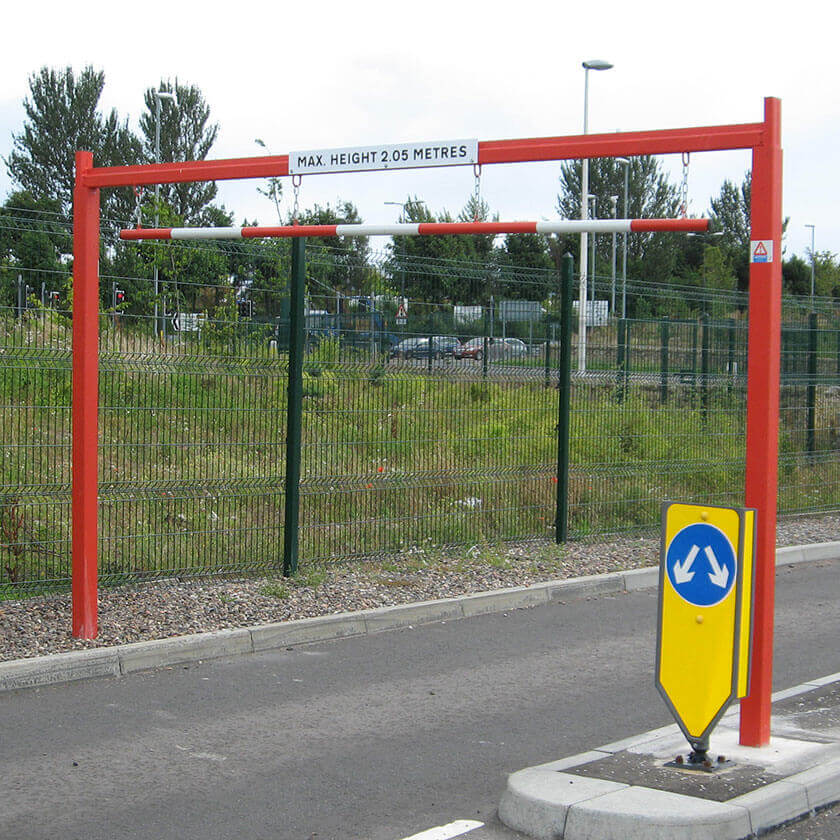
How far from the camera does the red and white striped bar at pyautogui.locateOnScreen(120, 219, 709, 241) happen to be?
6.77 meters

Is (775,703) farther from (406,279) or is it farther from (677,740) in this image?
(406,279)

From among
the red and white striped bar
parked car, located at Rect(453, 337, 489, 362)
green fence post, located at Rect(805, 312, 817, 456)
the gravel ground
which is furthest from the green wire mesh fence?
green fence post, located at Rect(805, 312, 817, 456)

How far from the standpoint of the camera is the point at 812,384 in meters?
15.6

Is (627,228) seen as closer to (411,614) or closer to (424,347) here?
(411,614)

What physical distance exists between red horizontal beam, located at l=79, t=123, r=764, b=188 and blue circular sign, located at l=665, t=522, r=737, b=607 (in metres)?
1.85

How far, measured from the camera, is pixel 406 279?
10688mm

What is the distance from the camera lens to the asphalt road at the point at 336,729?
4918mm

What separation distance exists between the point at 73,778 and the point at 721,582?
313 centimetres

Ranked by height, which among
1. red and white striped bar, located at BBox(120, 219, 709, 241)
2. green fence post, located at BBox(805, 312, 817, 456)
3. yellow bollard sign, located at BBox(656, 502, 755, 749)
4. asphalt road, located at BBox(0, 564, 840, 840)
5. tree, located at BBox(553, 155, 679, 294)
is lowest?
asphalt road, located at BBox(0, 564, 840, 840)

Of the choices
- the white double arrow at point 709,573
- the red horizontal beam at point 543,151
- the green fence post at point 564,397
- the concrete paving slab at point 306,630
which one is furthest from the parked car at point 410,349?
the white double arrow at point 709,573

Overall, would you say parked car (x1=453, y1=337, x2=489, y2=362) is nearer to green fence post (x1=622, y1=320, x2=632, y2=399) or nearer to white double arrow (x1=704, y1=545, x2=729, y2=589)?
green fence post (x1=622, y1=320, x2=632, y2=399)

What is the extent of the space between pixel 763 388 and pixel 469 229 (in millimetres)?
2473

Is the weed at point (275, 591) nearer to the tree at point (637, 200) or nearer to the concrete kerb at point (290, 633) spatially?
the concrete kerb at point (290, 633)

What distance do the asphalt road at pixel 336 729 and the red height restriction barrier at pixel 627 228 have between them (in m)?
1.08
